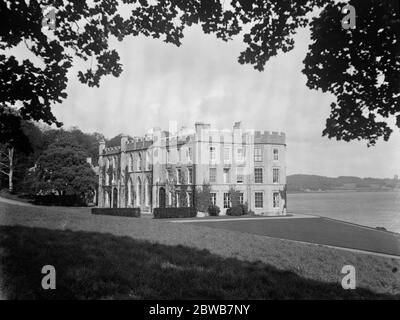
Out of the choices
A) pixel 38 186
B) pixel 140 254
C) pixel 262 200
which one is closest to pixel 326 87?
pixel 140 254

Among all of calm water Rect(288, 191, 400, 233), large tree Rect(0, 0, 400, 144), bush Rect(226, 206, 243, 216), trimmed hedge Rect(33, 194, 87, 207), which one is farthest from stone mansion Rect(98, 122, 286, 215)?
large tree Rect(0, 0, 400, 144)

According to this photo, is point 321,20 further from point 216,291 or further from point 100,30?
point 216,291

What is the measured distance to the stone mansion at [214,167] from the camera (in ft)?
142

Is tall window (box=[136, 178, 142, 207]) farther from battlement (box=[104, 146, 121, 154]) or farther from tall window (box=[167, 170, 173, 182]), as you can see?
battlement (box=[104, 146, 121, 154])

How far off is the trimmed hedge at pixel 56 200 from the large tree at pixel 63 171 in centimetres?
62

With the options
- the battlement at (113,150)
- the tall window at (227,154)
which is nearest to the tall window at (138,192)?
the battlement at (113,150)

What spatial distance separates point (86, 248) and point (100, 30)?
6.53 meters

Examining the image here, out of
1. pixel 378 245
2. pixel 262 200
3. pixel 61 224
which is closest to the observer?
pixel 61 224

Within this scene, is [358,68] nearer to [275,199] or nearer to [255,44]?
[255,44]

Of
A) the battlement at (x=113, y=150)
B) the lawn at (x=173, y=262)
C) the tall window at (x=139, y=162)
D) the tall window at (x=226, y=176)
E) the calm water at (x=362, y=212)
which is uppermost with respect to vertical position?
the battlement at (x=113, y=150)

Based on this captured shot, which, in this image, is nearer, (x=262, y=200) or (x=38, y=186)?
(x=38, y=186)

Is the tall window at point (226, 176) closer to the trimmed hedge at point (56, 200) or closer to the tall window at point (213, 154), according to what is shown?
the tall window at point (213, 154)

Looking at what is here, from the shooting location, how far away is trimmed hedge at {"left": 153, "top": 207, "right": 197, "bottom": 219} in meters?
37.2

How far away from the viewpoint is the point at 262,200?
147ft
